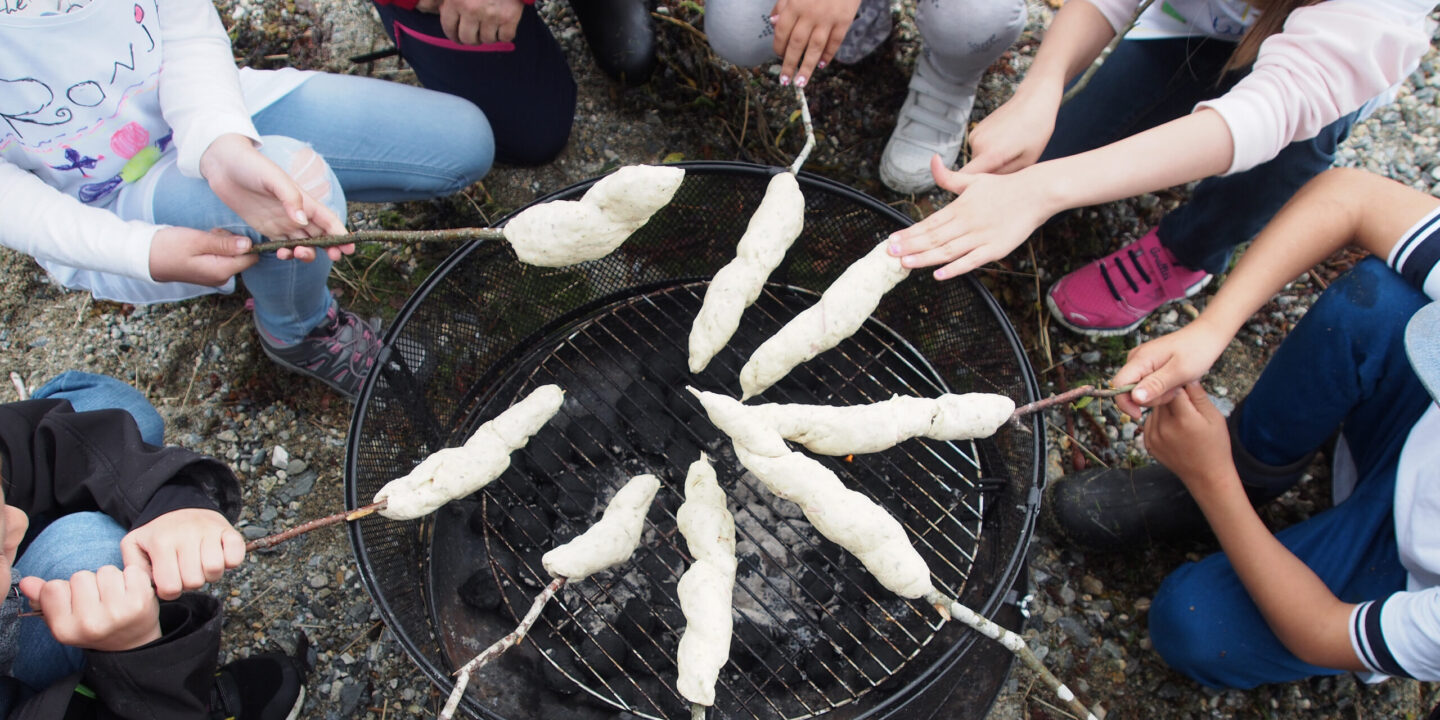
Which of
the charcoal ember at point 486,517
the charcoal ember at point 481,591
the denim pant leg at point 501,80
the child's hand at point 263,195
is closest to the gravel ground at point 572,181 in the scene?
the denim pant leg at point 501,80

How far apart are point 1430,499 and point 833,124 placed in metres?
2.43

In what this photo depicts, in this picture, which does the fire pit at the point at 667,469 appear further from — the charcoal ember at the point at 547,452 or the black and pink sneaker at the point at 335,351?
the black and pink sneaker at the point at 335,351

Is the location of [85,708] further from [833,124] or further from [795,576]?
[833,124]

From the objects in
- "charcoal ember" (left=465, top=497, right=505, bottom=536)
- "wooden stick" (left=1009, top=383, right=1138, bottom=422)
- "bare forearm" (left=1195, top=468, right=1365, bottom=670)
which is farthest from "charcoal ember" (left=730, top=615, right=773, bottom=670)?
"bare forearm" (left=1195, top=468, right=1365, bottom=670)

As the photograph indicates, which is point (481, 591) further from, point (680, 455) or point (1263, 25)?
point (1263, 25)

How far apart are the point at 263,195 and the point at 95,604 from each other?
1.12 m

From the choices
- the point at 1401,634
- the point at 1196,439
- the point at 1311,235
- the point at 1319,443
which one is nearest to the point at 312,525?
the point at 1196,439

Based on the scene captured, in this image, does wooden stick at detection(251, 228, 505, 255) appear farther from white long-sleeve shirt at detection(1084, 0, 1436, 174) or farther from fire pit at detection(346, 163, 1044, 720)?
white long-sleeve shirt at detection(1084, 0, 1436, 174)

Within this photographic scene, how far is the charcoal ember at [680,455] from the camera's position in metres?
2.51

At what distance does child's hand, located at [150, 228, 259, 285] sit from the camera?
2.11 m

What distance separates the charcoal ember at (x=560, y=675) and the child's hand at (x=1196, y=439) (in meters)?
1.78

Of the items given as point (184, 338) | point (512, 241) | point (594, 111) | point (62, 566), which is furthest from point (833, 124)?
point (62, 566)

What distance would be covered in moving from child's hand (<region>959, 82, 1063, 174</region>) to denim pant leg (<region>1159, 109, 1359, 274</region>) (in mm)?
740

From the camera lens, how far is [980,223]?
205 centimetres
